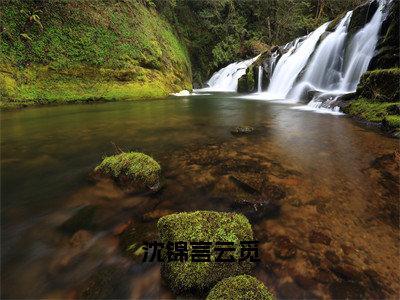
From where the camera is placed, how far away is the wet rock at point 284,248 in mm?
2721

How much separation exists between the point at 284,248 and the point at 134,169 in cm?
244

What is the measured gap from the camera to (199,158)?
5.47 m

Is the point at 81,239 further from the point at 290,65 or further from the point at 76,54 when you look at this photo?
the point at 290,65

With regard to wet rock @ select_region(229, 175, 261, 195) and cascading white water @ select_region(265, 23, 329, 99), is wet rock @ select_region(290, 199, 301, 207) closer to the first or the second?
wet rock @ select_region(229, 175, 261, 195)

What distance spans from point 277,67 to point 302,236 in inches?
707

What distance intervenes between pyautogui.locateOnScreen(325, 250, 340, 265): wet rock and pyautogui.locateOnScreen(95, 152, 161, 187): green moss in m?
2.50

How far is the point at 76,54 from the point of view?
16688mm

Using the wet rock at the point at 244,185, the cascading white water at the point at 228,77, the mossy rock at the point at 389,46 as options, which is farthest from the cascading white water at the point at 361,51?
the cascading white water at the point at 228,77

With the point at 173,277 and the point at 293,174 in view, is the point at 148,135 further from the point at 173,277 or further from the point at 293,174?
the point at 173,277

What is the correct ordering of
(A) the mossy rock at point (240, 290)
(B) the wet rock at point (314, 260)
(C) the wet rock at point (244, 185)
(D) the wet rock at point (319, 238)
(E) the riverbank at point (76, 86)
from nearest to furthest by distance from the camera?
(A) the mossy rock at point (240, 290)
(B) the wet rock at point (314, 260)
(D) the wet rock at point (319, 238)
(C) the wet rock at point (244, 185)
(E) the riverbank at point (76, 86)

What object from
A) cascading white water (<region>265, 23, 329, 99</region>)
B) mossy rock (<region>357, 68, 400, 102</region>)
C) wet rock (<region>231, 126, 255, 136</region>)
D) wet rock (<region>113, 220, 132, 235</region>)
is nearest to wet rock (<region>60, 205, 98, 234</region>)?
wet rock (<region>113, 220, 132, 235</region>)

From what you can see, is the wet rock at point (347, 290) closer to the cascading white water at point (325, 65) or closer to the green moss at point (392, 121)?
the green moss at point (392, 121)

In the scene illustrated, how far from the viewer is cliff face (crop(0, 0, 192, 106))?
48.2ft

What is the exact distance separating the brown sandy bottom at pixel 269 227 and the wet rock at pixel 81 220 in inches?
0.8
